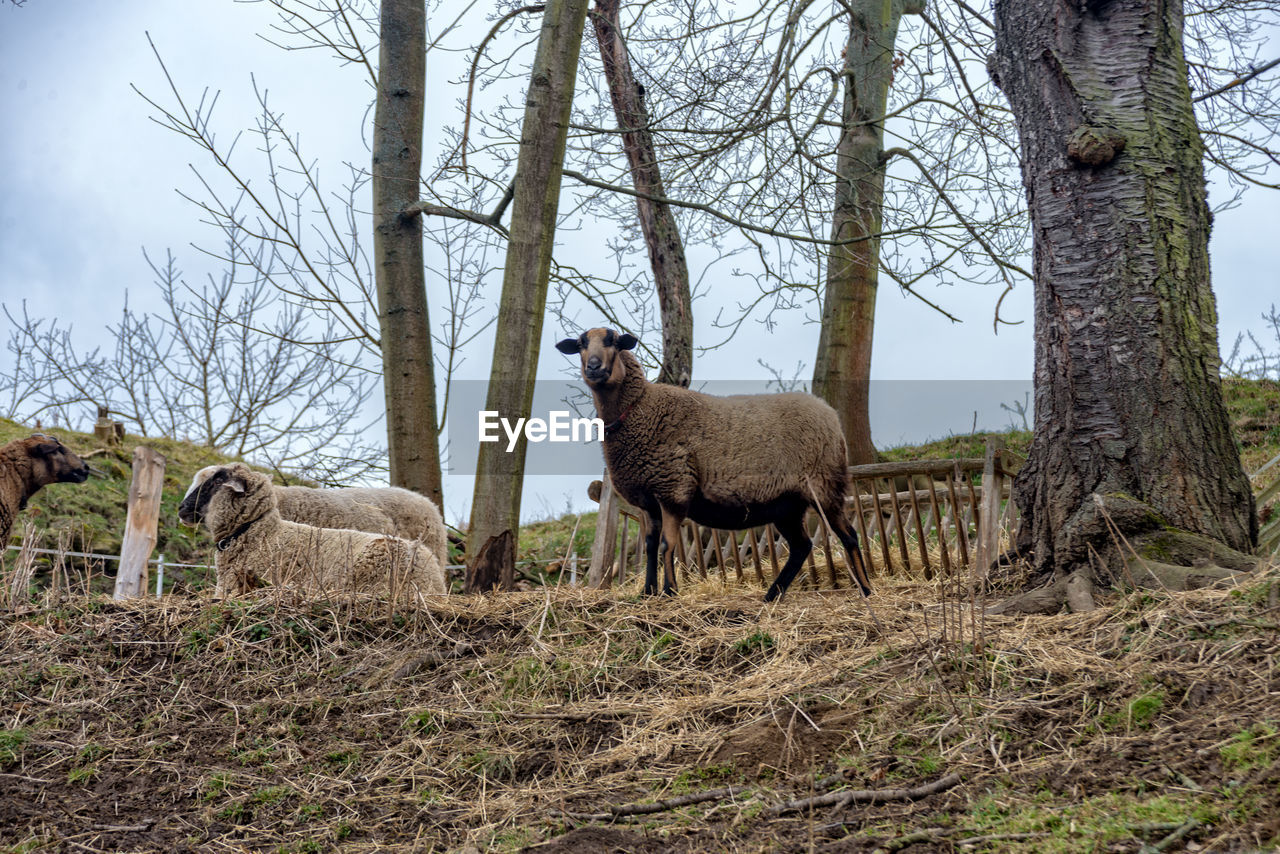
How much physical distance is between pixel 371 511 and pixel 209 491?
4.99 feet

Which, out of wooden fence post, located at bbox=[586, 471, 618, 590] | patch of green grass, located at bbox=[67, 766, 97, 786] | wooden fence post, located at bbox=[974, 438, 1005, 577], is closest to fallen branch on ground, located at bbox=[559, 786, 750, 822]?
patch of green grass, located at bbox=[67, 766, 97, 786]

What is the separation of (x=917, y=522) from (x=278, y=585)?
4.91 meters

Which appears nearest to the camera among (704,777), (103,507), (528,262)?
(704,777)

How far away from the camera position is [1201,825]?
2633 mm

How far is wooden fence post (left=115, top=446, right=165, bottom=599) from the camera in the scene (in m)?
7.42

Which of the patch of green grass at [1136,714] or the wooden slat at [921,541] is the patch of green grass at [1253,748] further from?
the wooden slat at [921,541]

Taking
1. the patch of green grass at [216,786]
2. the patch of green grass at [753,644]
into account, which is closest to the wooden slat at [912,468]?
the patch of green grass at [753,644]

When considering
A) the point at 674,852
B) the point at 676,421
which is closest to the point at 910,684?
the point at 674,852

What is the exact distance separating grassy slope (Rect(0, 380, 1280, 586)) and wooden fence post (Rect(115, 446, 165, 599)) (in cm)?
249

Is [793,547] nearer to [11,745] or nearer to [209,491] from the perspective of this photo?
[209,491]

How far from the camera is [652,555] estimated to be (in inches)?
268

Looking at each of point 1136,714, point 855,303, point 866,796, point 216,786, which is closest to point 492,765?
point 216,786

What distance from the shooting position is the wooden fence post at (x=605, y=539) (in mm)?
8070

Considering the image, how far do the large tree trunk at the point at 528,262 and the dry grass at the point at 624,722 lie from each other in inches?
46.4
